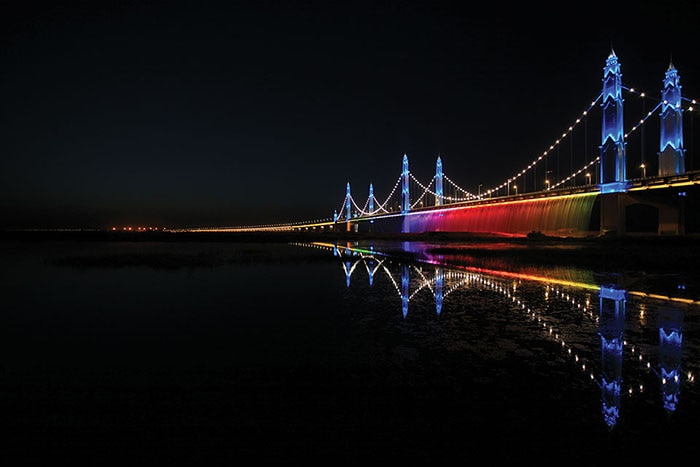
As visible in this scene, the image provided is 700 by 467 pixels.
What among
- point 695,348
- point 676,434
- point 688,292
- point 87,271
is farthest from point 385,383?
point 87,271

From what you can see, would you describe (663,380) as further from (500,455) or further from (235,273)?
(235,273)

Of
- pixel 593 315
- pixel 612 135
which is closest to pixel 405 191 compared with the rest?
pixel 612 135

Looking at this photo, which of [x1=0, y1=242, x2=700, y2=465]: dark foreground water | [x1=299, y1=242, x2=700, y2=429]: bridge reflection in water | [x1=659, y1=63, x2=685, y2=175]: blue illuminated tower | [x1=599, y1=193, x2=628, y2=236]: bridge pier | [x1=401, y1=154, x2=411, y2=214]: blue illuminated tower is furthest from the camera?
[x1=401, y1=154, x2=411, y2=214]: blue illuminated tower

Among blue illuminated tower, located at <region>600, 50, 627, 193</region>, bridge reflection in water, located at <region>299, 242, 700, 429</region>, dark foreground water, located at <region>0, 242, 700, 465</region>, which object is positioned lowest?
dark foreground water, located at <region>0, 242, 700, 465</region>

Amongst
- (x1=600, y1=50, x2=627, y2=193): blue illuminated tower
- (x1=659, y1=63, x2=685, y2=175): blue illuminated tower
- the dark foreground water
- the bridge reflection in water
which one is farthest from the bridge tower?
the dark foreground water

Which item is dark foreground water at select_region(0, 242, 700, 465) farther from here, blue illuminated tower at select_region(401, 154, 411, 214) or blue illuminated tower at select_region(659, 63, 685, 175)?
blue illuminated tower at select_region(401, 154, 411, 214)

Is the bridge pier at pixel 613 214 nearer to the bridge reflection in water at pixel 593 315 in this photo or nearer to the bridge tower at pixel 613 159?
the bridge tower at pixel 613 159
